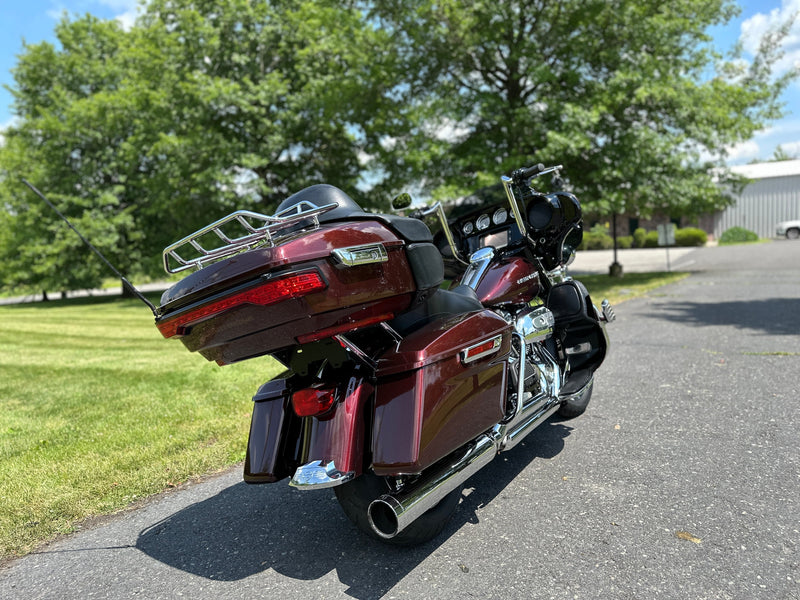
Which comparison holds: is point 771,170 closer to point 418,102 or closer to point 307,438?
point 418,102

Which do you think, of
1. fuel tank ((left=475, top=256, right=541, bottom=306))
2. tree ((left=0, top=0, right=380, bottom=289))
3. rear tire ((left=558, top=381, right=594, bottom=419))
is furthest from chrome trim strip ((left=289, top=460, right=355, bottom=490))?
tree ((left=0, top=0, right=380, bottom=289))

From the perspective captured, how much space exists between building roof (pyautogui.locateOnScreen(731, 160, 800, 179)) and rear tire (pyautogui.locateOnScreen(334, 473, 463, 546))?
47344 millimetres

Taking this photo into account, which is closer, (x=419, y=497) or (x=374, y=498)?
(x=419, y=497)

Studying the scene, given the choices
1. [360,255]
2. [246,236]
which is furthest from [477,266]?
[246,236]

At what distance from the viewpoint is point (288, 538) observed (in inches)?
112

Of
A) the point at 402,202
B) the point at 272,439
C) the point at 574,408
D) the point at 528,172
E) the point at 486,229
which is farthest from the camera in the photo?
the point at 574,408

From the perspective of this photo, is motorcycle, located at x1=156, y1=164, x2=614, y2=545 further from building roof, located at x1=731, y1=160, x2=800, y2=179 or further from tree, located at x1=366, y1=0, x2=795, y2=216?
building roof, located at x1=731, y1=160, x2=800, y2=179

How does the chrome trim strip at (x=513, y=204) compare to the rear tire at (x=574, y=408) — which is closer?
the chrome trim strip at (x=513, y=204)

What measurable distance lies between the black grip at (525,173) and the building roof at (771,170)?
150 feet

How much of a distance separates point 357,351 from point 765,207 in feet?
159

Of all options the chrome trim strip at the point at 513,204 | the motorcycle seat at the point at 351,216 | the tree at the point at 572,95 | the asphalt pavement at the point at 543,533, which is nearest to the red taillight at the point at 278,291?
the motorcycle seat at the point at 351,216

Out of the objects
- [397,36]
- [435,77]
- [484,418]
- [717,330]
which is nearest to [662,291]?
[717,330]

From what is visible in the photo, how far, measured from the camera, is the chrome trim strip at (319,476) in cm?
220

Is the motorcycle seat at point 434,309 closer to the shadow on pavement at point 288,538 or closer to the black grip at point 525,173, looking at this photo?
the shadow on pavement at point 288,538
